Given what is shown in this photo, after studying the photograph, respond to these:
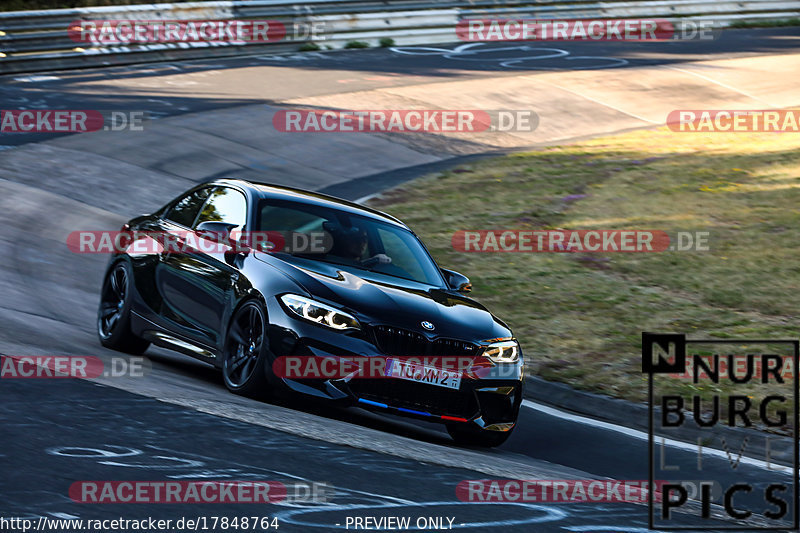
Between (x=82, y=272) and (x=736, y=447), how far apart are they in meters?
7.70

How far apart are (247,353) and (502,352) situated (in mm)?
1777

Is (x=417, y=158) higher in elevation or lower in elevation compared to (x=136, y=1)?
lower

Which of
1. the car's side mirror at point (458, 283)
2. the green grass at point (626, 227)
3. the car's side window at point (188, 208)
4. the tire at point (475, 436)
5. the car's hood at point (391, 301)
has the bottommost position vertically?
the green grass at point (626, 227)

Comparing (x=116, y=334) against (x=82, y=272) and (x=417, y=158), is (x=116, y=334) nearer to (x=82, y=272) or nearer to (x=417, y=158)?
(x=82, y=272)

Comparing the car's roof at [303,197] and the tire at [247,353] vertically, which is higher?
the car's roof at [303,197]

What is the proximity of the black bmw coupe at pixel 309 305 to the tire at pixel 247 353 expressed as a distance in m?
0.01

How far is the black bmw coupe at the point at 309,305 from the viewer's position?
25.1ft

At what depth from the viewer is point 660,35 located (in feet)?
115

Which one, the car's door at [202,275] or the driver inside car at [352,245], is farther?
the driver inside car at [352,245]

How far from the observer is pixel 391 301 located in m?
7.90

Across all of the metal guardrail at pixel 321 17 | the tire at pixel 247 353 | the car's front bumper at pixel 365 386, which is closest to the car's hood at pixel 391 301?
the car's front bumper at pixel 365 386

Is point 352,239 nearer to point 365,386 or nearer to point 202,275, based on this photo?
point 202,275

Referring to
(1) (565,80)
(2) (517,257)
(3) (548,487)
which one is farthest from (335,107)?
(3) (548,487)

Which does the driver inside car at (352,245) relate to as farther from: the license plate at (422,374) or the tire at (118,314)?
the tire at (118,314)
